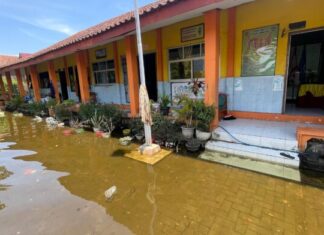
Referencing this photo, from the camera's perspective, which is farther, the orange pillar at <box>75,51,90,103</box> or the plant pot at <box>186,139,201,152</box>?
the orange pillar at <box>75,51,90,103</box>

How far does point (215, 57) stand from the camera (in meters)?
4.22

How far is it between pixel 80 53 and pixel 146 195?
22.4 ft

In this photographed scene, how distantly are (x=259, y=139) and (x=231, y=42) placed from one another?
9.56 feet

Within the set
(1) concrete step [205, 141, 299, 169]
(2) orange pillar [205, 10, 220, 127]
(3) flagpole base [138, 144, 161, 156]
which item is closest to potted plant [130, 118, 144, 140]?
(3) flagpole base [138, 144, 161, 156]

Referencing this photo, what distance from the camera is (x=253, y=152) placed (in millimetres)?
3891

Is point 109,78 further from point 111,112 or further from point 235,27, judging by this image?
point 235,27

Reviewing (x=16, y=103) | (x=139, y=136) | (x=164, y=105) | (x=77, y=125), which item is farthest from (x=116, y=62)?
(x=16, y=103)

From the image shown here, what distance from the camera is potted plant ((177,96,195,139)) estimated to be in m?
4.52

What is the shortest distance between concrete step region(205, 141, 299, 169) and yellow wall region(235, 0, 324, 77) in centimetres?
230

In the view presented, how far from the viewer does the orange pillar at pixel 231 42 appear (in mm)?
5189

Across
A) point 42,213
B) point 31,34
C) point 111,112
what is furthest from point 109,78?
point 31,34

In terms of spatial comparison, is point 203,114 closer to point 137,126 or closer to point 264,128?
point 264,128

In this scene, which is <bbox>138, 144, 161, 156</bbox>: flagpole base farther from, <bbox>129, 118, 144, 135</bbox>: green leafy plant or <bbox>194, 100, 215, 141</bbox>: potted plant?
<bbox>194, 100, 215, 141</bbox>: potted plant

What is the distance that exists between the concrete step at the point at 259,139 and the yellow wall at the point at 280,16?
6.54ft
